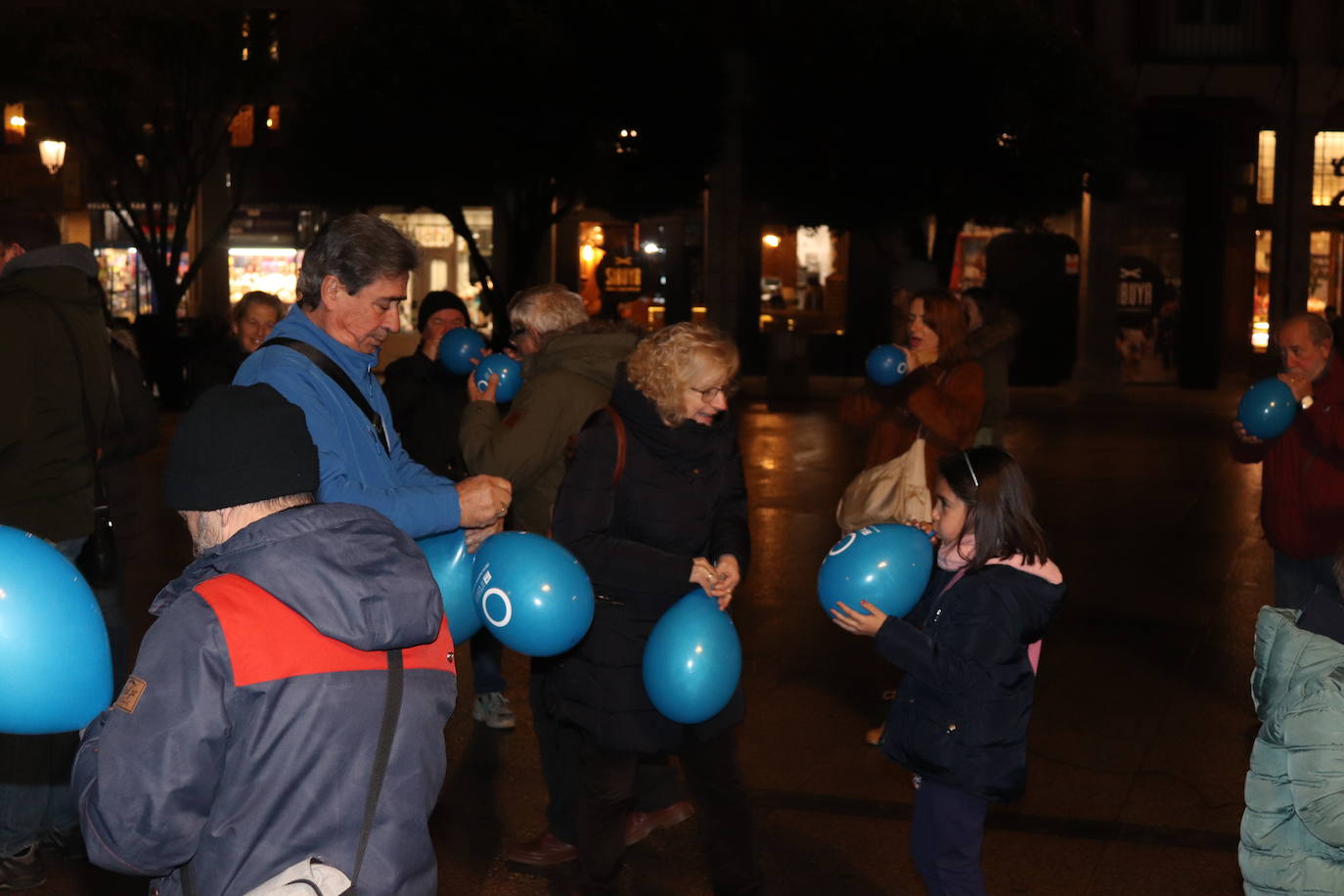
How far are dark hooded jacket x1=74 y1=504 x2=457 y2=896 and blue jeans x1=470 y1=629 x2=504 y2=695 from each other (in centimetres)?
407

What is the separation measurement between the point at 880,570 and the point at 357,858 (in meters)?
2.22

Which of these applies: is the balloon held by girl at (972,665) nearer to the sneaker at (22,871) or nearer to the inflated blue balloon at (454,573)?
the inflated blue balloon at (454,573)

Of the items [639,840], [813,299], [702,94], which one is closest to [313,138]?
[702,94]

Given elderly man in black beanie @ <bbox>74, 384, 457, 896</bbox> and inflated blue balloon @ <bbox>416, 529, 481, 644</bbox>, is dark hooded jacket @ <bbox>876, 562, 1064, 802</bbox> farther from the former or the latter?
elderly man in black beanie @ <bbox>74, 384, 457, 896</bbox>

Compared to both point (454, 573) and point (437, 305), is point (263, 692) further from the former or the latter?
point (437, 305)

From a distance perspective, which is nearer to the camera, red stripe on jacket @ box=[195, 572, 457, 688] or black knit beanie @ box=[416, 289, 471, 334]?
red stripe on jacket @ box=[195, 572, 457, 688]

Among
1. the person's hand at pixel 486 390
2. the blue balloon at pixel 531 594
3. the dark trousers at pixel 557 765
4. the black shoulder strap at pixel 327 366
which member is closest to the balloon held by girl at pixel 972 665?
the blue balloon at pixel 531 594

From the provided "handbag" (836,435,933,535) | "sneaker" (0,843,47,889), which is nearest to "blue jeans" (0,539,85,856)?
"sneaker" (0,843,47,889)

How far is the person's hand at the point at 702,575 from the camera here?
4.38 meters

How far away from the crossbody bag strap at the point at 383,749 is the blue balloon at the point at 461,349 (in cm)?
418

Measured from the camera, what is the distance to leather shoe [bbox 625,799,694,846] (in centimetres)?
523

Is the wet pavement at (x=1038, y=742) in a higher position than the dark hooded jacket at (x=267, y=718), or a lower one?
lower

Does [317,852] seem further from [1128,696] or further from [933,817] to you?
[1128,696]

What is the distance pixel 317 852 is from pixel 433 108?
1985cm
